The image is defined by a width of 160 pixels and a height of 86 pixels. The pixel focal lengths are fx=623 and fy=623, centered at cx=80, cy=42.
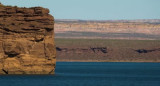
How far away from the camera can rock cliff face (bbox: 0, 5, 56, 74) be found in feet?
257

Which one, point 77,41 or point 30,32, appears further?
point 77,41

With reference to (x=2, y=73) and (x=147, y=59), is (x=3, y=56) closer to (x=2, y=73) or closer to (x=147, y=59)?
(x=2, y=73)

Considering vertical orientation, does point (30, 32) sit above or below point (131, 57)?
above

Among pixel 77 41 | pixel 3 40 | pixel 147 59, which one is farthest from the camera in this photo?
pixel 77 41

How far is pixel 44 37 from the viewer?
79625 mm

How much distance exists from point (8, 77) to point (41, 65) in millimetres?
4903

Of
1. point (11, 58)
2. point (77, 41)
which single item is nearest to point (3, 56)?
point (11, 58)

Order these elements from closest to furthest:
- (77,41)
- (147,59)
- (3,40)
Result: (3,40) → (147,59) → (77,41)

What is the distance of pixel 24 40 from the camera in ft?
258

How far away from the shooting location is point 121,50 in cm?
17950

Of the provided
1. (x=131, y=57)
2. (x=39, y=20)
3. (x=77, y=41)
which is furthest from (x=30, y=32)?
(x=77, y=41)

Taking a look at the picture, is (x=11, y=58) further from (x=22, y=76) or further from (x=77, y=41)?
(x=77, y=41)

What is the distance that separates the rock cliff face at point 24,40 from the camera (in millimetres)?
78375

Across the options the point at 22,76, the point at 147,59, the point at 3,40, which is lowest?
the point at 147,59
